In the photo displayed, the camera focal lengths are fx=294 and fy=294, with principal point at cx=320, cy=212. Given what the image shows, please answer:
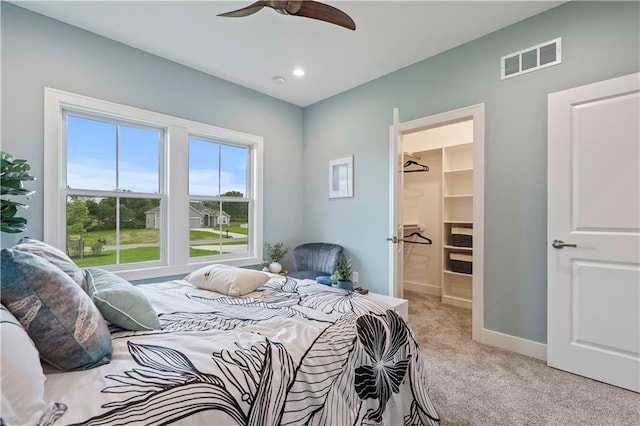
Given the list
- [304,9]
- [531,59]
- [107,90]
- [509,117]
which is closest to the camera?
[304,9]

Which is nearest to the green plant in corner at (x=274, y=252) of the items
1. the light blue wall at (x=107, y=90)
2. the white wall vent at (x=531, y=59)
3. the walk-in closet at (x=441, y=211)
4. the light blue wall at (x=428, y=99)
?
the light blue wall at (x=107, y=90)

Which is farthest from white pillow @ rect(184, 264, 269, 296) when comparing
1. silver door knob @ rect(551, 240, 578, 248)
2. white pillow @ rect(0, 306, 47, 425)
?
silver door knob @ rect(551, 240, 578, 248)

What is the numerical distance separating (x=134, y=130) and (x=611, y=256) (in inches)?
163

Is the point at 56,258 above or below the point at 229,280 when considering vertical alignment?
above

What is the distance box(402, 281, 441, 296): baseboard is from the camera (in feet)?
14.3

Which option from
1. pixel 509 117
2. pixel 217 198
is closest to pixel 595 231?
pixel 509 117

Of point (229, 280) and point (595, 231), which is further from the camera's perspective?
point (595, 231)

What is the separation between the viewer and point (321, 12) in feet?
5.69

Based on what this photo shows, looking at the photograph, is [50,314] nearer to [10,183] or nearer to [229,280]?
[229,280]

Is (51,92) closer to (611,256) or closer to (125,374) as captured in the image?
(125,374)

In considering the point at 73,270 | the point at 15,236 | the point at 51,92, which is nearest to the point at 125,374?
the point at 73,270

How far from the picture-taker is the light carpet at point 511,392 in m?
1.69

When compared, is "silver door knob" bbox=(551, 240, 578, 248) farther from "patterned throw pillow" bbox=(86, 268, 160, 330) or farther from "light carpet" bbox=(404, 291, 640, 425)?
"patterned throw pillow" bbox=(86, 268, 160, 330)

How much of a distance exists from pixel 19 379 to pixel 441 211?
437cm
